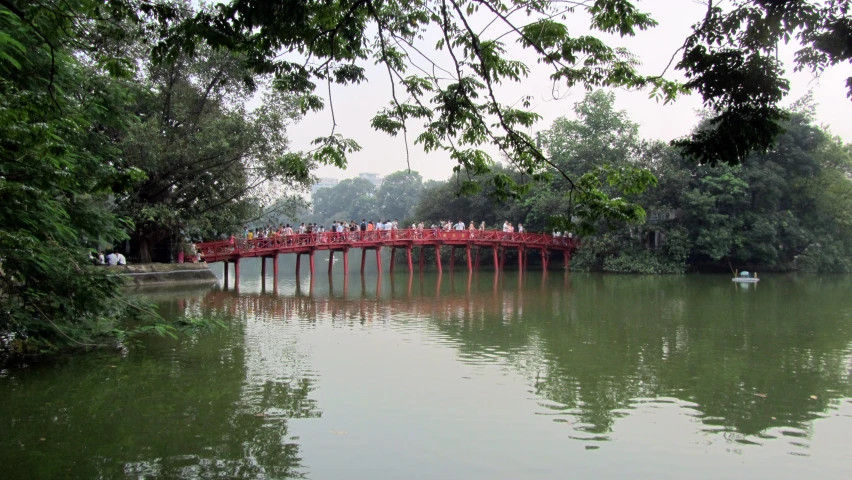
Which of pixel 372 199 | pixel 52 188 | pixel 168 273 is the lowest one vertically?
pixel 168 273

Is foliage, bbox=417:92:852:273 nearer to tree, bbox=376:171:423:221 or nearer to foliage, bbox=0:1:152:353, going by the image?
foliage, bbox=0:1:152:353

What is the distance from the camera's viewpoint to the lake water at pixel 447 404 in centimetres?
456

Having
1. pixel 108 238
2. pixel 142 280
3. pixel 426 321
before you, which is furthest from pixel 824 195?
pixel 108 238

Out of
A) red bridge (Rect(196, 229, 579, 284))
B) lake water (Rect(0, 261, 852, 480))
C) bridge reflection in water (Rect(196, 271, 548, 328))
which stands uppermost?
red bridge (Rect(196, 229, 579, 284))

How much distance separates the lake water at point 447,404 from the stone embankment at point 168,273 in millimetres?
9542

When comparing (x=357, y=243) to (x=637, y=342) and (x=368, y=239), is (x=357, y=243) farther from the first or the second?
(x=637, y=342)

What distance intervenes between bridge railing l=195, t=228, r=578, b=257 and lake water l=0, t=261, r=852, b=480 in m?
12.5

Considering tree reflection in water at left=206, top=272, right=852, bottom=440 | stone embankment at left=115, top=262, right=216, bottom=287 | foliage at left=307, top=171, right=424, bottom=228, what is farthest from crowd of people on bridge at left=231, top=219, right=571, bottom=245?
foliage at left=307, top=171, right=424, bottom=228

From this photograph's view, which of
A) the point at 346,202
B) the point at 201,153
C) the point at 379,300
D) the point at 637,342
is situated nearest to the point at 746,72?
the point at 637,342

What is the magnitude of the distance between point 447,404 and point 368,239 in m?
20.8

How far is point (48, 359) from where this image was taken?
745 cm

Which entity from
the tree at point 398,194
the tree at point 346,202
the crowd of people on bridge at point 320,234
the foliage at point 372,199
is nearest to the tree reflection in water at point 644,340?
the crowd of people on bridge at point 320,234

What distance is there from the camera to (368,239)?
87.3 feet

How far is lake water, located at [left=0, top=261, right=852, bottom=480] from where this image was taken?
456 centimetres
